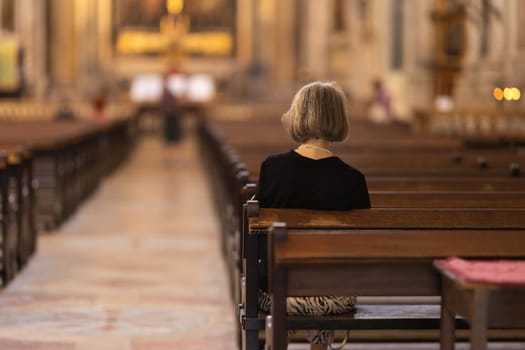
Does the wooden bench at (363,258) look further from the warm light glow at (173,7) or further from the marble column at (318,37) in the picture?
the warm light glow at (173,7)

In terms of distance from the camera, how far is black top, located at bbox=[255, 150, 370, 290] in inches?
199

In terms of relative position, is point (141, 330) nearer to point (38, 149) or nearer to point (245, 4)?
point (38, 149)

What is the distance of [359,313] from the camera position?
4.96m

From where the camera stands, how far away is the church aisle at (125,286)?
6.62 meters

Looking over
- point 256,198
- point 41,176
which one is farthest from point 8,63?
point 256,198

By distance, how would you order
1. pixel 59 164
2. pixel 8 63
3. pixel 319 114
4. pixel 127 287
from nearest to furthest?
pixel 319 114 → pixel 127 287 → pixel 59 164 → pixel 8 63

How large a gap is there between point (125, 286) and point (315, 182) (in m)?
3.59

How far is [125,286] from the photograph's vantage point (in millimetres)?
8375

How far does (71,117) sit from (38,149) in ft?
38.8

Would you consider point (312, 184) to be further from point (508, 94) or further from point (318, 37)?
point (318, 37)

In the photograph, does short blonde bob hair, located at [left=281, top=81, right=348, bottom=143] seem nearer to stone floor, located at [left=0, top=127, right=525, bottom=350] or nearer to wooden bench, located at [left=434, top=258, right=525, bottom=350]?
wooden bench, located at [left=434, top=258, right=525, bottom=350]

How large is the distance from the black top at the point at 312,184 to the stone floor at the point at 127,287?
1442mm

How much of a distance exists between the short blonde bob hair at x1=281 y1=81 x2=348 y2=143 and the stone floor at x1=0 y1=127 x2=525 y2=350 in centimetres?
173

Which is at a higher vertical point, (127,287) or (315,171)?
(315,171)
